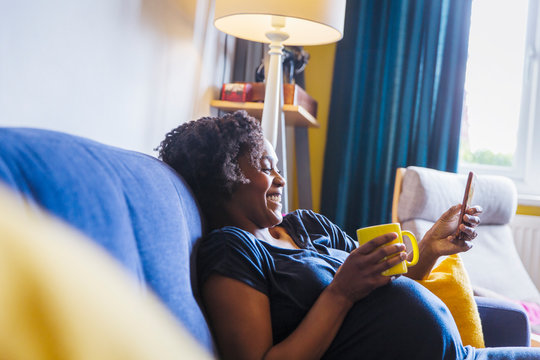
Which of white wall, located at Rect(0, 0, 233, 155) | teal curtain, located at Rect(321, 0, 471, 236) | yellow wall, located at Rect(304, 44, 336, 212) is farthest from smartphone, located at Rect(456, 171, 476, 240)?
yellow wall, located at Rect(304, 44, 336, 212)

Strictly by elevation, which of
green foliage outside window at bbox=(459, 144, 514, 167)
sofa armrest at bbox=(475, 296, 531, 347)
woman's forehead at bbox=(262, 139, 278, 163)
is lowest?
sofa armrest at bbox=(475, 296, 531, 347)

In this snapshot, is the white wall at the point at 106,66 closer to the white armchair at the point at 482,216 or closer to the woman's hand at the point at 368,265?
the woman's hand at the point at 368,265

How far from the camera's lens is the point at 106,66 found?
1.47 m

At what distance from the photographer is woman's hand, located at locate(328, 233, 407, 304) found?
3.00 ft

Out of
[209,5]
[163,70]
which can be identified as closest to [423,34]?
[209,5]

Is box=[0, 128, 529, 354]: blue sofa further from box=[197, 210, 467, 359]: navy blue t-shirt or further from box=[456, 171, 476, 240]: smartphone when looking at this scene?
box=[456, 171, 476, 240]: smartphone

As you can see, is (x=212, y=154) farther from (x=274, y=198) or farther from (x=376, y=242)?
(x=376, y=242)

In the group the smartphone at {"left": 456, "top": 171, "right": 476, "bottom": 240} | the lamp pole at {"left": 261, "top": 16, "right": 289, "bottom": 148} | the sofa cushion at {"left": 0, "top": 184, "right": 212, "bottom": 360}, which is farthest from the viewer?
the lamp pole at {"left": 261, "top": 16, "right": 289, "bottom": 148}

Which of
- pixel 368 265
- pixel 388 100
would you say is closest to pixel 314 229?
pixel 368 265

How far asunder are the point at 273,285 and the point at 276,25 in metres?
1.30

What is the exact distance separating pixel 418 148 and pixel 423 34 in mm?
616

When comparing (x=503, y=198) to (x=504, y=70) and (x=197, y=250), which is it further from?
(x=197, y=250)

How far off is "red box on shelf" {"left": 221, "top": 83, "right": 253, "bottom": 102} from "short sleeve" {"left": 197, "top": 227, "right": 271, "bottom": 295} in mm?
1379

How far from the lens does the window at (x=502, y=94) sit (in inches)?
122
